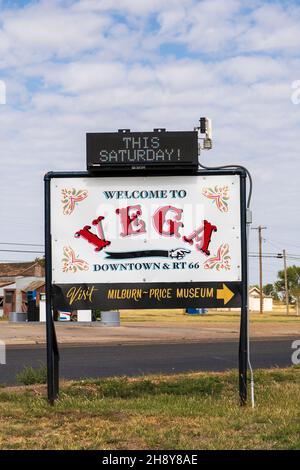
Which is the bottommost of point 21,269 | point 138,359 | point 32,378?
point 138,359

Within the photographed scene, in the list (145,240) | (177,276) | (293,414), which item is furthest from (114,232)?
(293,414)

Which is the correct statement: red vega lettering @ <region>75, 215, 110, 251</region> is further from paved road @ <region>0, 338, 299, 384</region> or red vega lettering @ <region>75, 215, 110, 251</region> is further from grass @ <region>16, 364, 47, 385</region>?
paved road @ <region>0, 338, 299, 384</region>

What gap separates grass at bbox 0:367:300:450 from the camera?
22.2 ft

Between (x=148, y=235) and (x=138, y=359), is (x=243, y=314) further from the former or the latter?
(x=138, y=359)

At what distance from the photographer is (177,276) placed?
9648 millimetres

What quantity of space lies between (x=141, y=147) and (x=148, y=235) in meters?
1.20

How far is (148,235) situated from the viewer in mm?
9680

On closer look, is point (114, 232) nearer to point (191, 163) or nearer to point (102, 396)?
point (191, 163)

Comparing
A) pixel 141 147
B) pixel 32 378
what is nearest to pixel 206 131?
pixel 141 147

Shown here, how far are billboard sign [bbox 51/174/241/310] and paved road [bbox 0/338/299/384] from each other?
4624mm

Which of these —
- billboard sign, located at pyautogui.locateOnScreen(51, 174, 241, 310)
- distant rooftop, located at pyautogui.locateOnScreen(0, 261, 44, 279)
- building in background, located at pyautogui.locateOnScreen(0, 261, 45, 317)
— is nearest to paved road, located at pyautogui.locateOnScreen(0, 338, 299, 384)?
billboard sign, located at pyautogui.locateOnScreen(51, 174, 241, 310)

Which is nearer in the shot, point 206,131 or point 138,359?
point 206,131

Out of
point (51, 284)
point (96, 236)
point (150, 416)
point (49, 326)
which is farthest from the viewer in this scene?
point (96, 236)

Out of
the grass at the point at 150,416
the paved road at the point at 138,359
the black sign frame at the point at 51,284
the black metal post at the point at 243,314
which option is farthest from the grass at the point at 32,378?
the black metal post at the point at 243,314
